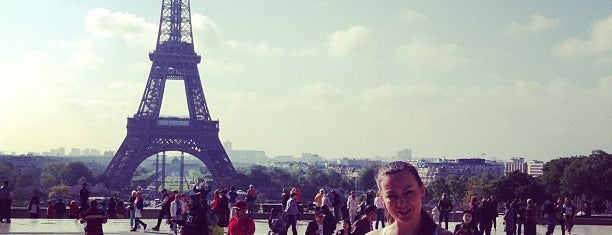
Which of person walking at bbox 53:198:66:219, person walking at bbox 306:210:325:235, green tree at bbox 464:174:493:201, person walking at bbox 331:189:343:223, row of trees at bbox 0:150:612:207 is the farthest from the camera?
green tree at bbox 464:174:493:201

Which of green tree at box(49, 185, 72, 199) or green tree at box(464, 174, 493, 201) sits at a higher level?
green tree at box(464, 174, 493, 201)

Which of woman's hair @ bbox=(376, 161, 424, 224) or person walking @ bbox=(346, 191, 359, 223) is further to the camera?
person walking @ bbox=(346, 191, 359, 223)

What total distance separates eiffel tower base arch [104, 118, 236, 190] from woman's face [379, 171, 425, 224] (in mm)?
73716

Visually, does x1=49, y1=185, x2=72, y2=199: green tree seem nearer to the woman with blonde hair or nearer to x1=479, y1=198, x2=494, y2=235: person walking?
x1=479, y1=198, x2=494, y2=235: person walking

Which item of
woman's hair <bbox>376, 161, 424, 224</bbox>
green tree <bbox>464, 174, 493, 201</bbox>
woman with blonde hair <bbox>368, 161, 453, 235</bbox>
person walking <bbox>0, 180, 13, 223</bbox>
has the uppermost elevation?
woman's hair <bbox>376, 161, 424, 224</bbox>

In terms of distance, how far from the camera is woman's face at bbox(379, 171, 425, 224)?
325cm

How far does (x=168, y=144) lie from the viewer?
258ft

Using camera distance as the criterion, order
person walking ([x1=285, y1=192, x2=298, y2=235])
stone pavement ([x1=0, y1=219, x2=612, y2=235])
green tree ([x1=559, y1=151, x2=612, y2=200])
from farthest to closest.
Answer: green tree ([x1=559, y1=151, x2=612, y2=200]), stone pavement ([x1=0, y1=219, x2=612, y2=235]), person walking ([x1=285, y1=192, x2=298, y2=235])

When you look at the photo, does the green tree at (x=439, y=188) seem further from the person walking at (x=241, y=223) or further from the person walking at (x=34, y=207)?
the person walking at (x=241, y=223)

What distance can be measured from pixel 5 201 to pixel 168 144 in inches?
2132

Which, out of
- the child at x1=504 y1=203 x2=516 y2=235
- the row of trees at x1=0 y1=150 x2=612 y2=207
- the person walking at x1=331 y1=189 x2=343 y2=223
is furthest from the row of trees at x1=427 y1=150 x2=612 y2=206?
the person walking at x1=331 y1=189 x2=343 y2=223

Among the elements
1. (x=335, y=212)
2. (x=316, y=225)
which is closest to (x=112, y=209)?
(x=335, y=212)

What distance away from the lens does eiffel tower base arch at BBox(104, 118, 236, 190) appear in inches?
2992

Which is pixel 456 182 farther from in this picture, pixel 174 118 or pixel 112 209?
pixel 112 209
